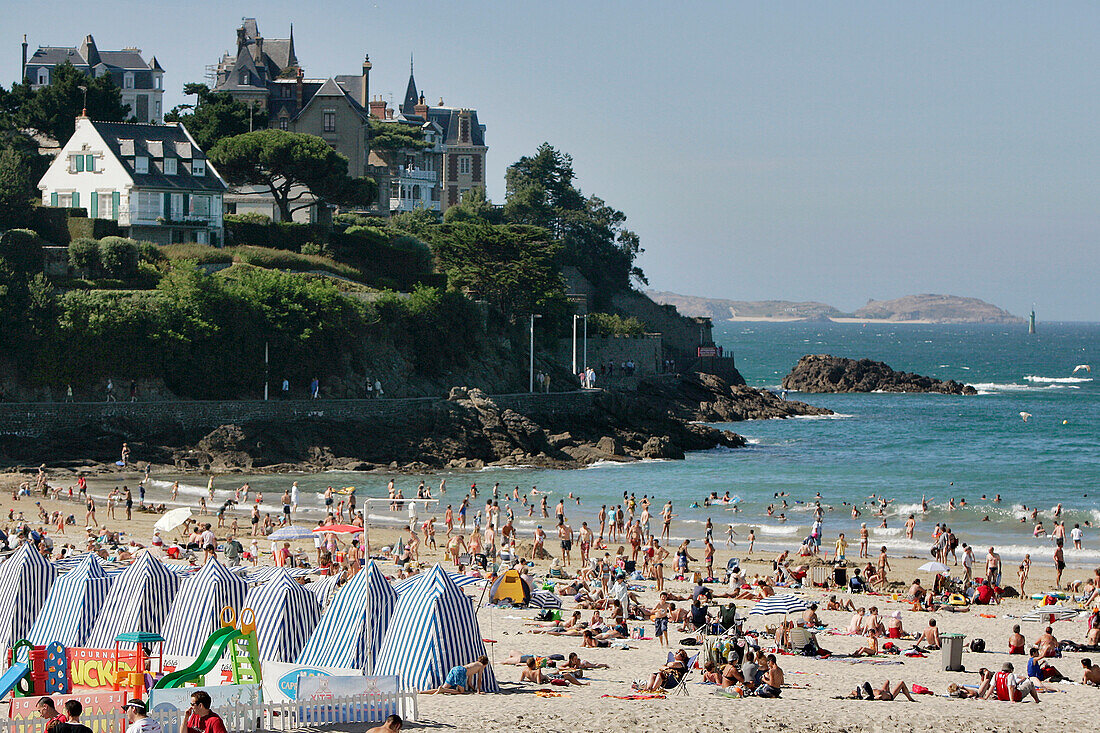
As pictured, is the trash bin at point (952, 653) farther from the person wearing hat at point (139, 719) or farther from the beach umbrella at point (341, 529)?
the person wearing hat at point (139, 719)

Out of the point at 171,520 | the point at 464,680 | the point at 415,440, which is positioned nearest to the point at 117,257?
the point at 415,440

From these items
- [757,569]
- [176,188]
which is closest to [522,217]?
[176,188]

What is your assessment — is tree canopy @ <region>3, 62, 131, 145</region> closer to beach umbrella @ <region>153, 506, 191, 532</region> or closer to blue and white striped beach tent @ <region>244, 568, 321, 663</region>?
beach umbrella @ <region>153, 506, 191, 532</region>

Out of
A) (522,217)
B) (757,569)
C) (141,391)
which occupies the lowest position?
(757,569)

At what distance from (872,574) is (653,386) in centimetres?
4067

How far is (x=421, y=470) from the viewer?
4347cm

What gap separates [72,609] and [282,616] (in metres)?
2.74

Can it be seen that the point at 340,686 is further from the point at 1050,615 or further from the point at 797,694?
the point at 1050,615

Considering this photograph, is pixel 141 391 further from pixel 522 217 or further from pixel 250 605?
pixel 522 217

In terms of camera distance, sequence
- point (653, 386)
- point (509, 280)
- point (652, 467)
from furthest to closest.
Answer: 1. point (653, 386)
2. point (509, 280)
3. point (652, 467)

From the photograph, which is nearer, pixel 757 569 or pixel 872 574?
pixel 872 574

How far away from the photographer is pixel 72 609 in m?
16.7

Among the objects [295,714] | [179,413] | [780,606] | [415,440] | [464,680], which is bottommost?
[780,606]

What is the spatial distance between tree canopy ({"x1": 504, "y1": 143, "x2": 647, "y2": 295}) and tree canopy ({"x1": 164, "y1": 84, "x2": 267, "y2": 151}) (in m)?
18.4
